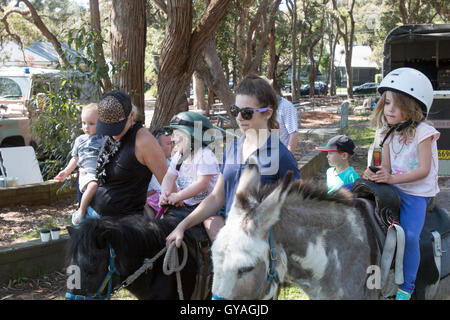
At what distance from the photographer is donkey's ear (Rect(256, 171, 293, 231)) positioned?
2.25 m

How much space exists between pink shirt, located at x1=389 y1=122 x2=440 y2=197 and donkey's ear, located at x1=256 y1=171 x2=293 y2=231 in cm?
130

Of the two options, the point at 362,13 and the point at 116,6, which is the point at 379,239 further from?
the point at 362,13

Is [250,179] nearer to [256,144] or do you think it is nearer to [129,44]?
[256,144]

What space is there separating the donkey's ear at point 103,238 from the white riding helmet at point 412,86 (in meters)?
2.06

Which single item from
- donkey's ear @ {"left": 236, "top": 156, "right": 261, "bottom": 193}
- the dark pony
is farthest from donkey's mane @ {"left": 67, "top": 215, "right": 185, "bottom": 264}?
donkey's ear @ {"left": 236, "top": 156, "right": 261, "bottom": 193}

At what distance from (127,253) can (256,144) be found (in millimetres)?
1085

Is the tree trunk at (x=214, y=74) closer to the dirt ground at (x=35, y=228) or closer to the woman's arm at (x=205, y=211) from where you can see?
the dirt ground at (x=35, y=228)

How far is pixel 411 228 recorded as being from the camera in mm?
3031

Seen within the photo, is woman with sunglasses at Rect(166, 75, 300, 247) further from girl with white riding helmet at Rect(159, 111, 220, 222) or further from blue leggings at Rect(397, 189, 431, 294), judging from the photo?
blue leggings at Rect(397, 189, 431, 294)

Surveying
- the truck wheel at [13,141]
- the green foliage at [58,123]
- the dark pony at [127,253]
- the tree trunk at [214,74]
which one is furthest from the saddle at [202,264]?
the tree trunk at [214,74]

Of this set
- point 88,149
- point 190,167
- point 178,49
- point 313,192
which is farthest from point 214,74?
point 313,192

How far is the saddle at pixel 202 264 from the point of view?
328 cm

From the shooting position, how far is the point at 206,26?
754 centimetres
